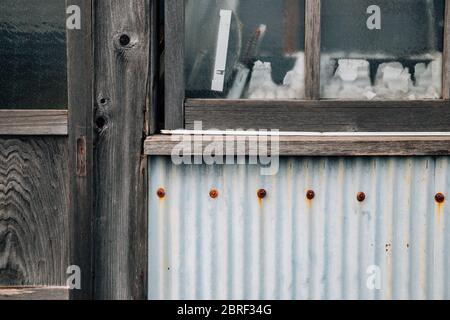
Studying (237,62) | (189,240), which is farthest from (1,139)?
(237,62)

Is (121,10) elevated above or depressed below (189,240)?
above

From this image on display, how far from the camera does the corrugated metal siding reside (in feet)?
9.36

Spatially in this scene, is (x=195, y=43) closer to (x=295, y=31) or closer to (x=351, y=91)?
(x=295, y=31)

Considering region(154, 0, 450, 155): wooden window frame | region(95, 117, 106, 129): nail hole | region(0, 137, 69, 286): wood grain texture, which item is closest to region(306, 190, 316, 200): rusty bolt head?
region(154, 0, 450, 155): wooden window frame

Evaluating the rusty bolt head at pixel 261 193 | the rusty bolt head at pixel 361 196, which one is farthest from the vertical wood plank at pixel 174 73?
the rusty bolt head at pixel 361 196

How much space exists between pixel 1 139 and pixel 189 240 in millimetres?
1041

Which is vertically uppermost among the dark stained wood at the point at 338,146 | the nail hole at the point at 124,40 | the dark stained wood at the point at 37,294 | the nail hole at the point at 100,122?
the nail hole at the point at 124,40

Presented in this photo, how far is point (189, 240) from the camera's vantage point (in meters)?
2.88

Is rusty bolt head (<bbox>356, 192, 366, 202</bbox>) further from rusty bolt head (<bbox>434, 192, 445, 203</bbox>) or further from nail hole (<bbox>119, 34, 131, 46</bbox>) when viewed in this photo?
nail hole (<bbox>119, 34, 131, 46</bbox>)

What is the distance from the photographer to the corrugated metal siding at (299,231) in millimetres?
2854

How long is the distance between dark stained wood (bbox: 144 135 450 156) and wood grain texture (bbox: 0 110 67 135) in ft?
1.44

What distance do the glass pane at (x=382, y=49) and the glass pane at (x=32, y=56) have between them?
51.7 inches

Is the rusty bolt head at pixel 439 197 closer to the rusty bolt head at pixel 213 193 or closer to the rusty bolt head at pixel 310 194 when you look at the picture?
the rusty bolt head at pixel 310 194

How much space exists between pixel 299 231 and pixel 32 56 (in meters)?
1.57
